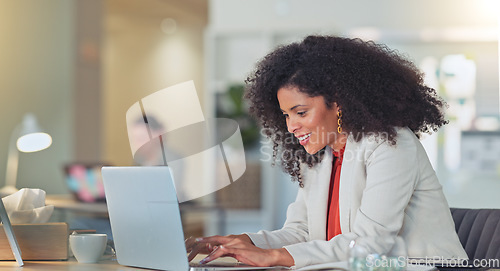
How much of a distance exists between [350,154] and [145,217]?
572 millimetres

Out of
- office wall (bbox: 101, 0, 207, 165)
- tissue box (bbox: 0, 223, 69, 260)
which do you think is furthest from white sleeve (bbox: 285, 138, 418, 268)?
office wall (bbox: 101, 0, 207, 165)

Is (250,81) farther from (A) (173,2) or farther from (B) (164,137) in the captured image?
(A) (173,2)

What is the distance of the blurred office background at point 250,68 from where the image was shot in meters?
5.36

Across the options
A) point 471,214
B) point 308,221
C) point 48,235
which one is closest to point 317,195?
point 308,221

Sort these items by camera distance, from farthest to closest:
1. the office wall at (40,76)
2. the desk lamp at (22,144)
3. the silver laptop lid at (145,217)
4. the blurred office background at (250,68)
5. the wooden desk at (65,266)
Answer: the office wall at (40,76) < the blurred office background at (250,68) < the desk lamp at (22,144) < the wooden desk at (65,266) < the silver laptop lid at (145,217)

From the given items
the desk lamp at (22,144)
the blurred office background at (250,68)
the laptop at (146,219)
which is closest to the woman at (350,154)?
the laptop at (146,219)

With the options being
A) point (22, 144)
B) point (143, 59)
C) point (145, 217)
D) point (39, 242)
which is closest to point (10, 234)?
point (39, 242)

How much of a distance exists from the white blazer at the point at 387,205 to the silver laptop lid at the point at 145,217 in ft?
0.91

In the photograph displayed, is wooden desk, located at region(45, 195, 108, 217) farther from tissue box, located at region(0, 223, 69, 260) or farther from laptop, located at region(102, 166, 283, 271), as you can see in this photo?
laptop, located at region(102, 166, 283, 271)

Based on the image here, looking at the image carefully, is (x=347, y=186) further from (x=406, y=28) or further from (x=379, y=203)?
(x=406, y=28)

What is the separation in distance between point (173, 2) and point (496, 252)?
7.78m

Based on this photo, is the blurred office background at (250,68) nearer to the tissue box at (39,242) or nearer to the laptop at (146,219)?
the tissue box at (39,242)

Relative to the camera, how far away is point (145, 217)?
1480mm

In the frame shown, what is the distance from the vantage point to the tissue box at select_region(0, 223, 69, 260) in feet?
5.47
